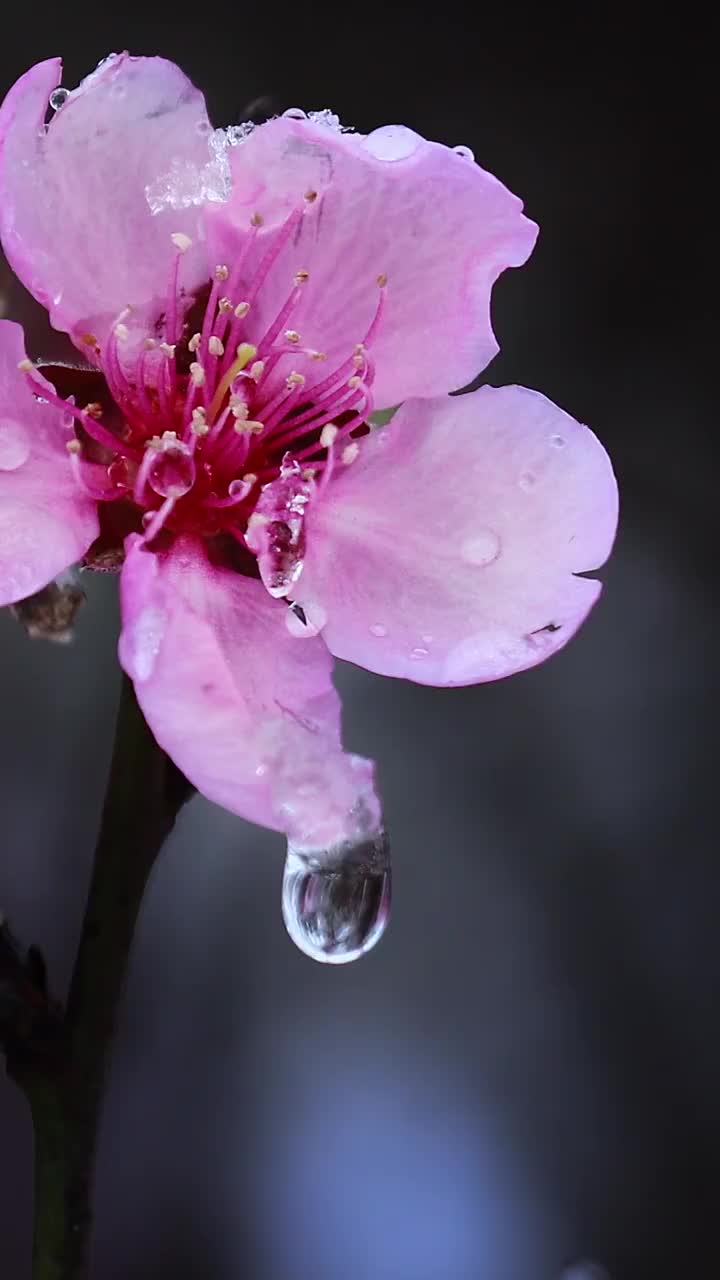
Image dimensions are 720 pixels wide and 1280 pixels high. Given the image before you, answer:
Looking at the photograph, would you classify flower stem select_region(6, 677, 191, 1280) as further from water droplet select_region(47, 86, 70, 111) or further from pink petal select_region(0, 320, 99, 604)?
water droplet select_region(47, 86, 70, 111)

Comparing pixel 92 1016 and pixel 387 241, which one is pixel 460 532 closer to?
pixel 387 241

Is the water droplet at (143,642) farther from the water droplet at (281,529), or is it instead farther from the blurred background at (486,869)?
the blurred background at (486,869)

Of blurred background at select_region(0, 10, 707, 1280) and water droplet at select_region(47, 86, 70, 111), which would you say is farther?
blurred background at select_region(0, 10, 707, 1280)

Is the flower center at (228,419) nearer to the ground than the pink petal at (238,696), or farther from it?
farther from it

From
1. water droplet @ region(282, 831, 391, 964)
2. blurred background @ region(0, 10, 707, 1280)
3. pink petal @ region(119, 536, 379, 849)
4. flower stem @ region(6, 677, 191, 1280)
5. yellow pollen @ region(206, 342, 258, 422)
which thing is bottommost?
blurred background @ region(0, 10, 707, 1280)

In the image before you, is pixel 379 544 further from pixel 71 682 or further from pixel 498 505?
pixel 71 682

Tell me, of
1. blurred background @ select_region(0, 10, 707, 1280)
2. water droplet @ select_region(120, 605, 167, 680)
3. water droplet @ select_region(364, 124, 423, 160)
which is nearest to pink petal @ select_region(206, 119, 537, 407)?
water droplet @ select_region(364, 124, 423, 160)

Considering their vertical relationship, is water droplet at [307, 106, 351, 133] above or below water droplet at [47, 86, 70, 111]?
above

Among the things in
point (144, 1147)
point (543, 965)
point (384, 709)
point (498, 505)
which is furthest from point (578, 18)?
point (144, 1147)

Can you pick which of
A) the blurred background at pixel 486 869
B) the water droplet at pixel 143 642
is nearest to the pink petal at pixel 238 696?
the water droplet at pixel 143 642
